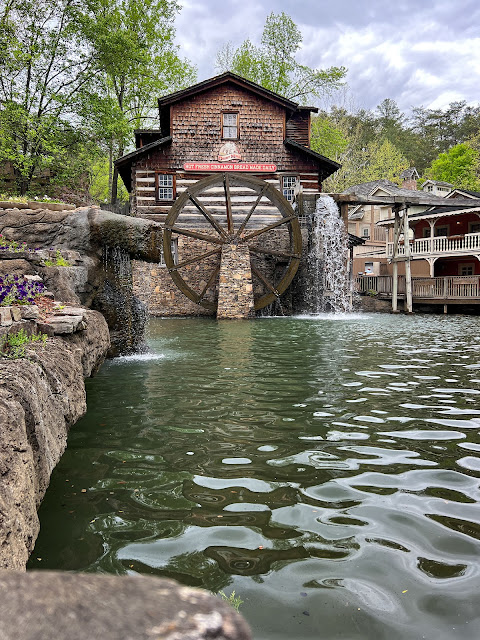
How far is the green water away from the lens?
198 centimetres

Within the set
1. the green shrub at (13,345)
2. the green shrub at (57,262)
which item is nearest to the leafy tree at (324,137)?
the green shrub at (57,262)

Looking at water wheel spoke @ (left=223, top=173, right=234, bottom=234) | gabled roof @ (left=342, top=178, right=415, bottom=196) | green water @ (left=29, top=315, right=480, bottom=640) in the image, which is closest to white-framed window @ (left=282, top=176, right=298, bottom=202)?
water wheel spoke @ (left=223, top=173, right=234, bottom=234)

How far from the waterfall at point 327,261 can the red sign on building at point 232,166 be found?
293 centimetres

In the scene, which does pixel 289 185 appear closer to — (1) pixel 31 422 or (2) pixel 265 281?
(2) pixel 265 281

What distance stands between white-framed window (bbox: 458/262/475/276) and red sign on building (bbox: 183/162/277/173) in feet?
42.7

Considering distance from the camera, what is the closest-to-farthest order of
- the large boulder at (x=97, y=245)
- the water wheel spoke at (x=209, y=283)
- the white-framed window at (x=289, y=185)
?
the large boulder at (x=97, y=245) < the water wheel spoke at (x=209, y=283) < the white-framed window at (x=289, y=185)

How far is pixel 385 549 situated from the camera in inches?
91.6

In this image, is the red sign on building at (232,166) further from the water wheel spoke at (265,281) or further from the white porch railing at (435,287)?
the white porch railing at (435,287)

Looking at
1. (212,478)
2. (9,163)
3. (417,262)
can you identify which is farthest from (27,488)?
(417,262)

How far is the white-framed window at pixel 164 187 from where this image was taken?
20.7 m

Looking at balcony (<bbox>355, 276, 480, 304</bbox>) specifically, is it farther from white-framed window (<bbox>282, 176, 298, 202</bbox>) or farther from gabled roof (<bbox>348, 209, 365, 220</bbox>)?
gabled roof (<bbox>348, 209, 365, 220</bbox>)

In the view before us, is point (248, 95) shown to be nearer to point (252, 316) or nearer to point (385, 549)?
point (252, 316)

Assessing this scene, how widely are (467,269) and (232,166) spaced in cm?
1466

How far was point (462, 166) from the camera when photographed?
38.0 m
